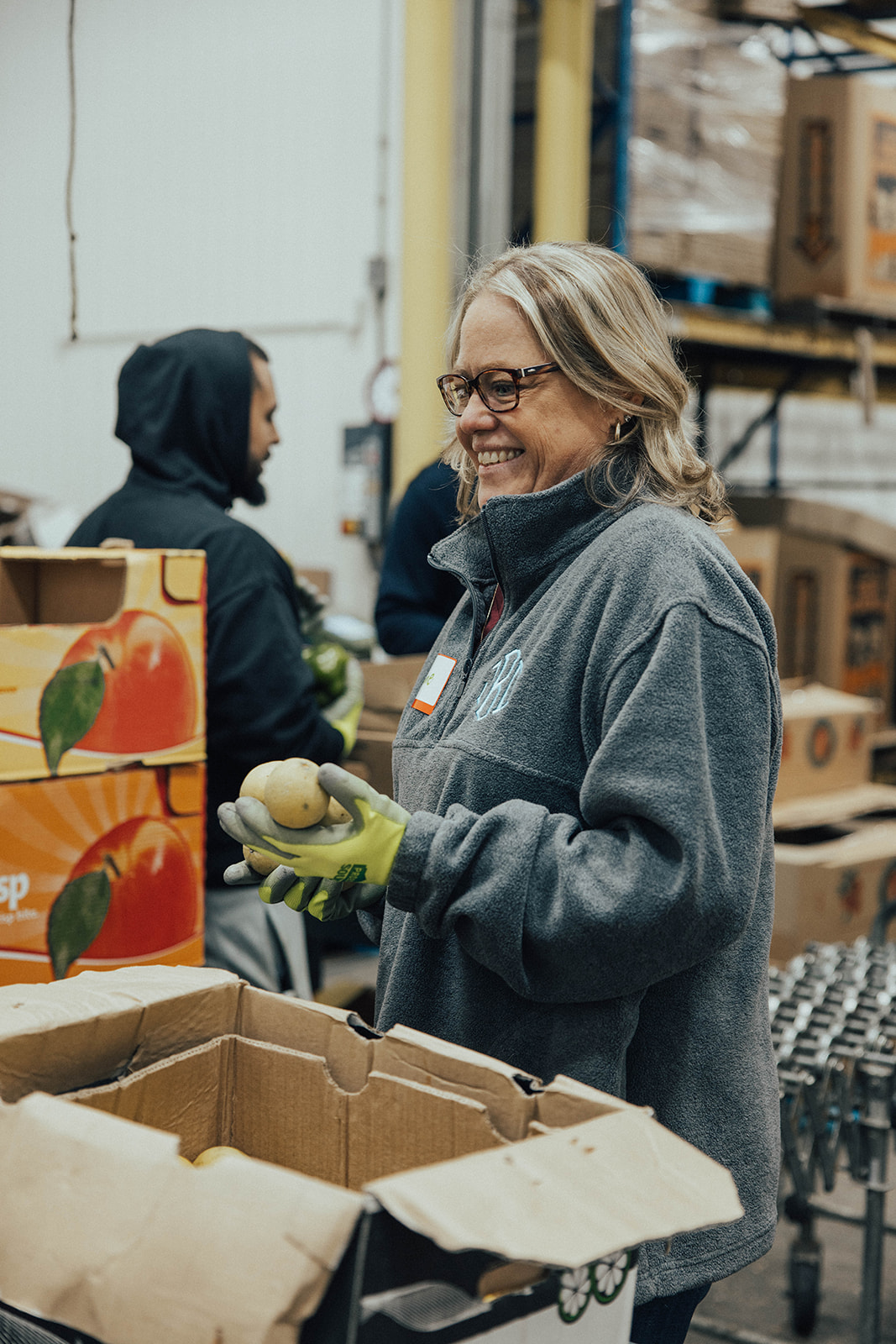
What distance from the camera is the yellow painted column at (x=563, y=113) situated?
172 inches

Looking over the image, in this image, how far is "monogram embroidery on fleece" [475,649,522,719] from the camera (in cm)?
126

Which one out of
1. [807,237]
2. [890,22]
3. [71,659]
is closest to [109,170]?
[71,659]

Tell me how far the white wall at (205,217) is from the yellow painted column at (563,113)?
498mm

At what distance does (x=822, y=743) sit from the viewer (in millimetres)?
4176

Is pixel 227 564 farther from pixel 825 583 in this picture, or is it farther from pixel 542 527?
pixel 825 583

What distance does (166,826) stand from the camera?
2.03 m

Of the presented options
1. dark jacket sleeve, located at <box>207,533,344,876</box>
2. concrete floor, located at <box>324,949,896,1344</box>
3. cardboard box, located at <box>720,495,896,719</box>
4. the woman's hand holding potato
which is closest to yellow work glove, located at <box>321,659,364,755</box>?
dark jacket sleeve, located at <box>207,533,344,876</box>

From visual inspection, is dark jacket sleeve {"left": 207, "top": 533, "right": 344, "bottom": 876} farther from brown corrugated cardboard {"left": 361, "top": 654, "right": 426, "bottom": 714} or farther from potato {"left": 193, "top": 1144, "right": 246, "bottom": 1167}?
potato {"left": 193, "top": 1144, "right": 246, "bottom": 1167}

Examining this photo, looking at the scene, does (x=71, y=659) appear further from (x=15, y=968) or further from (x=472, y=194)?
(x=472, y=194)

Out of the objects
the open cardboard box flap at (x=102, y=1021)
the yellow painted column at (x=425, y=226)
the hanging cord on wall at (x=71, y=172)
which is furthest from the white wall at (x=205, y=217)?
the open cardboard box flap at (x=102, y=1021)

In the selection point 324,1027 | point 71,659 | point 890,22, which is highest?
point 890,22

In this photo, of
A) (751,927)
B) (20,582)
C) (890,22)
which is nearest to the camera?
(751,927)

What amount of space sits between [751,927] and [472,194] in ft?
11.9

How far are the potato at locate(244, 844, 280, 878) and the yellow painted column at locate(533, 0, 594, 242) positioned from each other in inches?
136
